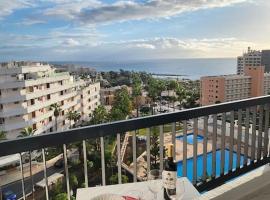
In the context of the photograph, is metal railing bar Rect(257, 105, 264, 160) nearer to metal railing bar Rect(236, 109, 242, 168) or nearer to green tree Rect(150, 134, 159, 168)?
metal railing bar Rect(236, 109, 242, 168)

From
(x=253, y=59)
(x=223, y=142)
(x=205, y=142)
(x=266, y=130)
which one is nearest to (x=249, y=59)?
(x=253, y=59)

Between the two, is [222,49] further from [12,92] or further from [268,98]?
[12,92]

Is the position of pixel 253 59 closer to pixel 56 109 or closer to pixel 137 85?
pixel 137 85

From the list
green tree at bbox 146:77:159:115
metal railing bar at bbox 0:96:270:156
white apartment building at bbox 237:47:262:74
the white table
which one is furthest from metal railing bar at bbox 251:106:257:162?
green tree at bbox 146:77:159:115

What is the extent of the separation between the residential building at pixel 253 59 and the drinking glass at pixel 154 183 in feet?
23.3

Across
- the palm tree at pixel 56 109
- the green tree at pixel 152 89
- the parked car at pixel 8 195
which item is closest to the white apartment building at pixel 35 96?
the palm tree at pixel 56 109

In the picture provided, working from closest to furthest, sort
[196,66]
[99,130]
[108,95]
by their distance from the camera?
[99,130] < [196,66] < [108,95]

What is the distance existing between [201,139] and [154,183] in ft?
4.92

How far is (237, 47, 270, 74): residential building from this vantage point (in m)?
8.03

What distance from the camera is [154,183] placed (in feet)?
3.94

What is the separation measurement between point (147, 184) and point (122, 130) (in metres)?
0.63

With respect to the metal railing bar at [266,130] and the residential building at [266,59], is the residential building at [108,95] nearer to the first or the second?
the residential building at [266,59]

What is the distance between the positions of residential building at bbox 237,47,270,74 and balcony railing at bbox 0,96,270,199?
5.24 m

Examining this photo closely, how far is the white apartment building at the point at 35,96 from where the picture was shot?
2156 centimetres
